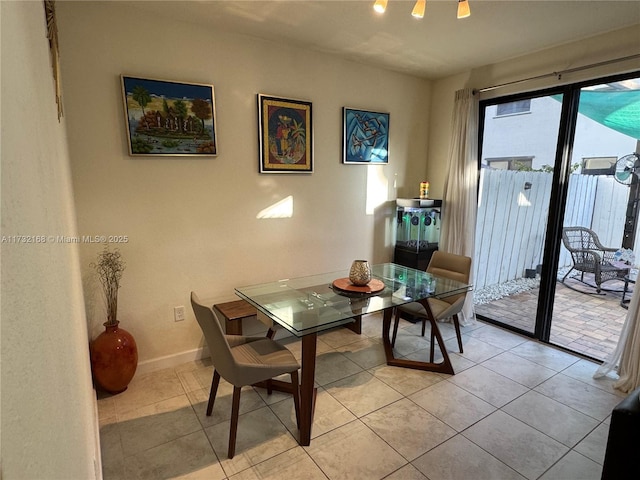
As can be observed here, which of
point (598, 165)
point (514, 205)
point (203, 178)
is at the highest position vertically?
point (598, 165)

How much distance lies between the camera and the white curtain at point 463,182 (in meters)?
3.45

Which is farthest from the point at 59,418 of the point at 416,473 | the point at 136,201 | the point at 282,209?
the point at 282,209

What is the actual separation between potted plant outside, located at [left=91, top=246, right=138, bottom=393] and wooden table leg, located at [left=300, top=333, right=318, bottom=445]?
4.24ft

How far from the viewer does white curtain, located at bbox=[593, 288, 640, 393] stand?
2461 mm

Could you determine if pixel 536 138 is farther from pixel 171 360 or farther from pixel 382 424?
pixel 171 360

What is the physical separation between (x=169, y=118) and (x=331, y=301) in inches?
70.0

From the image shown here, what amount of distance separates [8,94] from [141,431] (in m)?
2.18

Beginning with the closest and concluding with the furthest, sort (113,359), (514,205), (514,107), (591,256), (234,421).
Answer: (234,421), (113,359), (591,256), (514,107), (514,205)

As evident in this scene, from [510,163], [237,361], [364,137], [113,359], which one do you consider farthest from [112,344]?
[510,163]

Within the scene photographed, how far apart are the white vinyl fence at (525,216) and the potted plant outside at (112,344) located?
11.1 feet

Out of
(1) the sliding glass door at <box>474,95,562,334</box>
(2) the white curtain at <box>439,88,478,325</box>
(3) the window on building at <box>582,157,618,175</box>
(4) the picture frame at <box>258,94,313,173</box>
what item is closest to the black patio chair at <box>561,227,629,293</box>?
(1) the sliding glass door at <box>474,95,562,334</box>

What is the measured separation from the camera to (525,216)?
142 inches

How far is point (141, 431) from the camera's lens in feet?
6.78

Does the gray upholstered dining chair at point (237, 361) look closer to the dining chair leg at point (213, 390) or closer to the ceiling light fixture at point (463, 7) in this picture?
the dining chair leg at point (213, 390)
